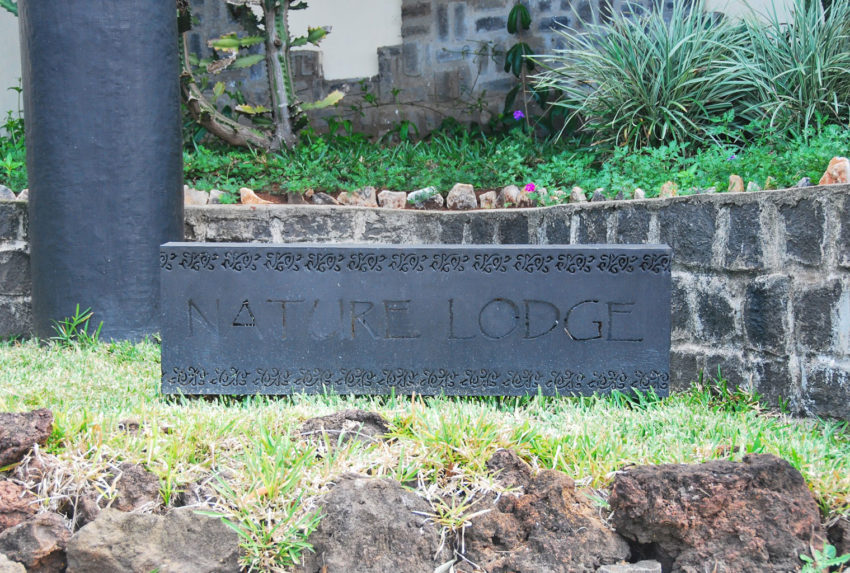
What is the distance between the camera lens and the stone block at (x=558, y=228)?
4.20 metres

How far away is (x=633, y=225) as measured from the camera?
3.76 meters

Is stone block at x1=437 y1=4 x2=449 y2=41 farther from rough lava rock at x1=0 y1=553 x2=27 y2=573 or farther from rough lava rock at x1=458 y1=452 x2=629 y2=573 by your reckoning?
rough lava rock at x1=0 y1=553 x2=27 y2=573

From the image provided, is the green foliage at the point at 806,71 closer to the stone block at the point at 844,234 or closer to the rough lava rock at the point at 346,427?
the stone block at the point at 844,234

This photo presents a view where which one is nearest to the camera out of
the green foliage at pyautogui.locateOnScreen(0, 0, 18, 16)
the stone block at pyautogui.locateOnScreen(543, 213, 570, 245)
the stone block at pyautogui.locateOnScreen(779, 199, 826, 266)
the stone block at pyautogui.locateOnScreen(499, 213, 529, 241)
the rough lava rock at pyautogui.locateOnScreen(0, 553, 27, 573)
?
the rough lava rock at pyautogui.locateOnScreen(0, 553, 27, 573)

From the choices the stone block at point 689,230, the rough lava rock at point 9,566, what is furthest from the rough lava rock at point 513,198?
the rough lava rock at point 9,566

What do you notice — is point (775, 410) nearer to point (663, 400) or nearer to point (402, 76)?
point (663, 400)

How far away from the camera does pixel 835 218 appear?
9.82ft

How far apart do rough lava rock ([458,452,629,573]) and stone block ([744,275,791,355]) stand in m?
1.53

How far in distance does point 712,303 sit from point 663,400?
23.2 inches

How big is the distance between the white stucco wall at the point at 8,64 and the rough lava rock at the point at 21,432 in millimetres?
5549

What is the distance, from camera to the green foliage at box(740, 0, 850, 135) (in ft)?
14.0

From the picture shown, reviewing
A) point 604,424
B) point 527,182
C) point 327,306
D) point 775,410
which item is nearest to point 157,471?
point 327,306

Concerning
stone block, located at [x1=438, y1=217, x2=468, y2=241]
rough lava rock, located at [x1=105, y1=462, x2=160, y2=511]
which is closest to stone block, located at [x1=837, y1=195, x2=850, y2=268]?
stone block, located at [x1=438, y1=217, x2=468, y2=241]

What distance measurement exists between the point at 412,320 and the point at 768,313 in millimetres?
1429
